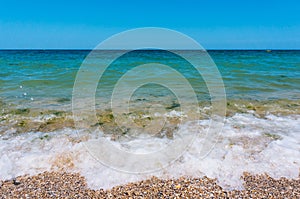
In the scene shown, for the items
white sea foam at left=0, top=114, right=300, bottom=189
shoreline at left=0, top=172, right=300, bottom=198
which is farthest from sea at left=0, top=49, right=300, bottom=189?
shoreline at left=0, top=172, right=300, bottom=198

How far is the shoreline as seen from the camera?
10.0ft

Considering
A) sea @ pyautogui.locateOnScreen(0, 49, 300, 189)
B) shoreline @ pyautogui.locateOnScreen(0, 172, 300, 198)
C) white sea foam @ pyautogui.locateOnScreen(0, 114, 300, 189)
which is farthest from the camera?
sea @ pyautogui.locateOnScreen(0, 49, 300, 189)

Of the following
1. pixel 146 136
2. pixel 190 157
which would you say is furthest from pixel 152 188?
pixel 146 136

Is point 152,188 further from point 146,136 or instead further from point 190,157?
point 146,136

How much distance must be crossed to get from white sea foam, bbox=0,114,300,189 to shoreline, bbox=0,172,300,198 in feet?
0.42

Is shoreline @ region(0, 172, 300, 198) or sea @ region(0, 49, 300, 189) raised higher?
sea @ region(0, 49, 300, 189)

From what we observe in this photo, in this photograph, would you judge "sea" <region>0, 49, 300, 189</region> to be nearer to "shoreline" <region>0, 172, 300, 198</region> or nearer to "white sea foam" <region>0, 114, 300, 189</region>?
"white sea foam" <region>0, 114, 300, 189</region>

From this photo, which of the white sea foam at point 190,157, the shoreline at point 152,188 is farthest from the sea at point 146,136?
the shoreline at point 152,188

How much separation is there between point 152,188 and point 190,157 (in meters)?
1.09

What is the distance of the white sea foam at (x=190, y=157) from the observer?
3530 mm

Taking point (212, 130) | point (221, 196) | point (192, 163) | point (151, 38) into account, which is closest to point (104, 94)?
point (151, 38)

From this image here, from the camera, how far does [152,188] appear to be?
321cm

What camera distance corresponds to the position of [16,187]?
126 inches

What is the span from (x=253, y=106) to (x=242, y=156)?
3731 mm
